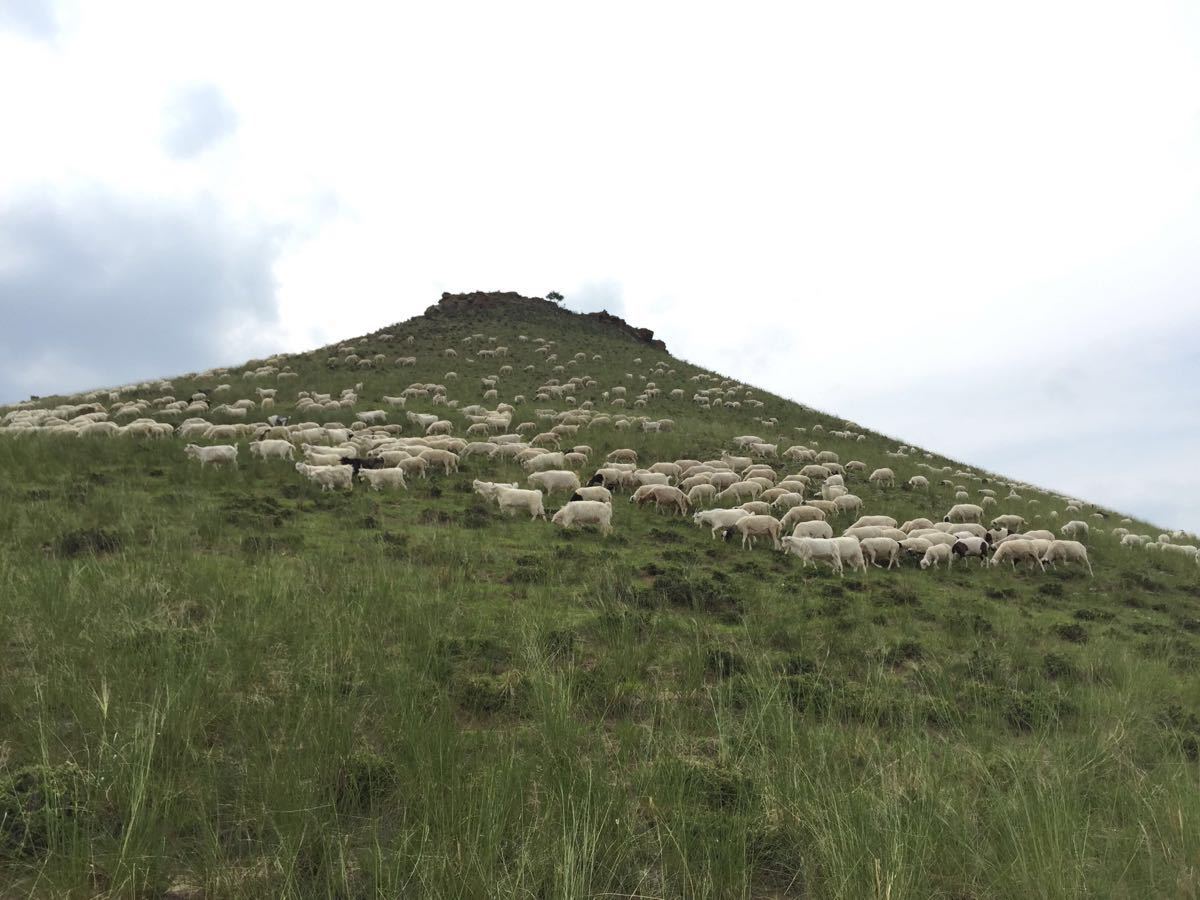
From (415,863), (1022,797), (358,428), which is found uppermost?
(358,428)

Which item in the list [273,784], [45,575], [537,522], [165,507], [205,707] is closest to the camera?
[273,784]

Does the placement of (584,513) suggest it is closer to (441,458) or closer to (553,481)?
(553,481)

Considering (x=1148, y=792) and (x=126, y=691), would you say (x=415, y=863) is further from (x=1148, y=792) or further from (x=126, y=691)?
(x=1148, y=792)

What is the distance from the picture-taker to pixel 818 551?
561 inches

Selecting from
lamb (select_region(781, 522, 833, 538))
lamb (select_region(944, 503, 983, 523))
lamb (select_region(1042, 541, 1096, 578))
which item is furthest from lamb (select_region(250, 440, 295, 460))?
lamb (select_region(1042, 541, 1096, 578))

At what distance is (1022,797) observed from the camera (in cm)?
431

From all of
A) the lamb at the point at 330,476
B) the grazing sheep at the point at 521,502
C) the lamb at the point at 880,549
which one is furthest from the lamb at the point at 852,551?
the lamb at the point at 330,476

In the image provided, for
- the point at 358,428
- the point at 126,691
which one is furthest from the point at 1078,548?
the point at 358,428

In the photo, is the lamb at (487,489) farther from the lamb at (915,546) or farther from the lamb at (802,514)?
the lamb at (915,546)

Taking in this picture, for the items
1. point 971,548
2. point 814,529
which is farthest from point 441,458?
point 971,548

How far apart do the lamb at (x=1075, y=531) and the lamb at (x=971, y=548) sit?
5.54 metres

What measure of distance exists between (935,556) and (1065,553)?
4.33 meters

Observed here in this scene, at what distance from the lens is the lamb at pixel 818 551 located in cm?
1416

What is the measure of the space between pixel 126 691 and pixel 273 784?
80.0 inches
